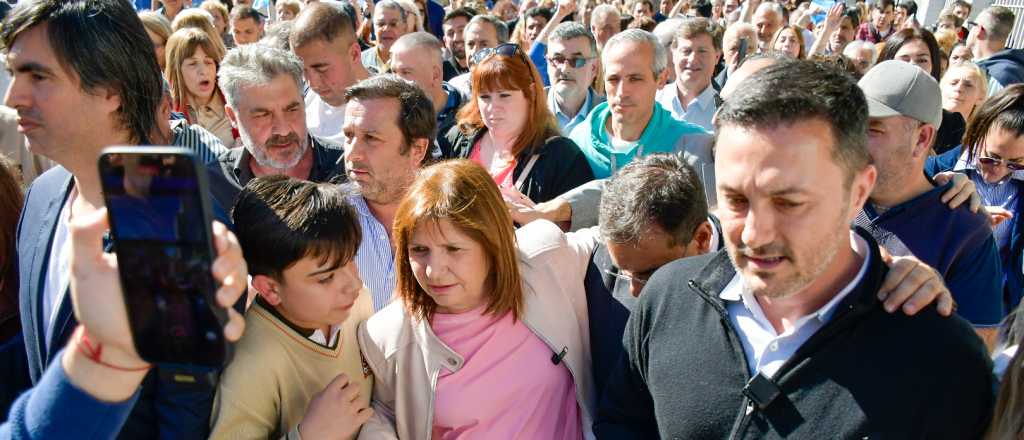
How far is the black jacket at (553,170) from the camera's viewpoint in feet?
10.6

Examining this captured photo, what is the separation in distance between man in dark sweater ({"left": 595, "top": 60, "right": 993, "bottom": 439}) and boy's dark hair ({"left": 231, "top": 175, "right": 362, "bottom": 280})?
37.4 inches

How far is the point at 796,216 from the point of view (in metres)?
1.47

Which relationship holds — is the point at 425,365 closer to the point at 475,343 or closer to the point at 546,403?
the point at 475,343

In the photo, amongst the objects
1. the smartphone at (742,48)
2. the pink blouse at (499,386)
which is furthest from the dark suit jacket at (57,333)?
the smartphone at (742,48)

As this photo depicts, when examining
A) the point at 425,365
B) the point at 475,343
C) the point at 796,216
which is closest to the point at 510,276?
the point at 475,343

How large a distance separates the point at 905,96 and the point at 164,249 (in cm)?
235

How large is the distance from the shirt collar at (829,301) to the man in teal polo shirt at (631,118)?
1875 mm

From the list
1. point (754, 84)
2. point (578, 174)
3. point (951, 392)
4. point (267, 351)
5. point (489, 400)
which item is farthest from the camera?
point (578, 174)

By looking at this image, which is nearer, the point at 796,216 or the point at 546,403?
the point at 796,216

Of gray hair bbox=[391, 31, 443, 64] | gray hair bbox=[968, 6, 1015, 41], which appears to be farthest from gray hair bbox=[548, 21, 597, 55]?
gray hair bbox=[968, 6, 1015, 41]

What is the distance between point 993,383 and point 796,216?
21.5 inches

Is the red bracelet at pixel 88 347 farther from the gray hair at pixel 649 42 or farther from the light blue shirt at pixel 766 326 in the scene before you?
the gray hair at pixel 649 42

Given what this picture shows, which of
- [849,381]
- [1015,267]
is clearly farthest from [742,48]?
[849,381]

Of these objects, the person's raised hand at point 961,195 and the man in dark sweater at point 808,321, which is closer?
the man in dark sweater at point 808,321
